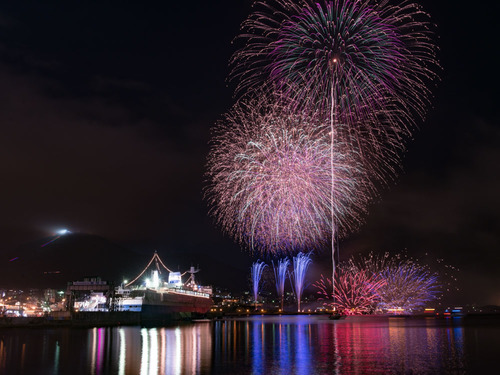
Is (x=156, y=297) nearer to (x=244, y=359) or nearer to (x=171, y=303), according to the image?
(x=171, y=303)

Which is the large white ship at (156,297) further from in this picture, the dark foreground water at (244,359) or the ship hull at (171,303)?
the dark foreground water at (244,359)

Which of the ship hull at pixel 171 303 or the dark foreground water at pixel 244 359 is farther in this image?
the ship hull at pixel 171 303

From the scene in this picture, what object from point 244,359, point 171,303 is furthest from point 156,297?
point 244,359

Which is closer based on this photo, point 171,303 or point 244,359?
point 244,359

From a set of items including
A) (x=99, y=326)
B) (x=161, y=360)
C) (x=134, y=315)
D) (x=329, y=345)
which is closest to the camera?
(x=161, y=360)

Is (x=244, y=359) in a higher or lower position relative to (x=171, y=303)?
lower

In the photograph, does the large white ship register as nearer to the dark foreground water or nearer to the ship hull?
the ship hull

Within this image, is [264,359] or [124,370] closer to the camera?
[124,370]

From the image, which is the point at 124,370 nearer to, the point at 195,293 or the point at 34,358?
the point at 34,358

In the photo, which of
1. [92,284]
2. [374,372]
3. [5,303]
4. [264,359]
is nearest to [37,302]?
[5,303]

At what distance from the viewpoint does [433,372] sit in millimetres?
22844

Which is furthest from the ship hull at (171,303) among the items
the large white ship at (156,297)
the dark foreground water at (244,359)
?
the dark foreground water at (244,359)

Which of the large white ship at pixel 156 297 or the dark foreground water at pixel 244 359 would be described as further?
the large white ship at pixel 156 297

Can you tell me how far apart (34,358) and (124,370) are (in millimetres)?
8000
